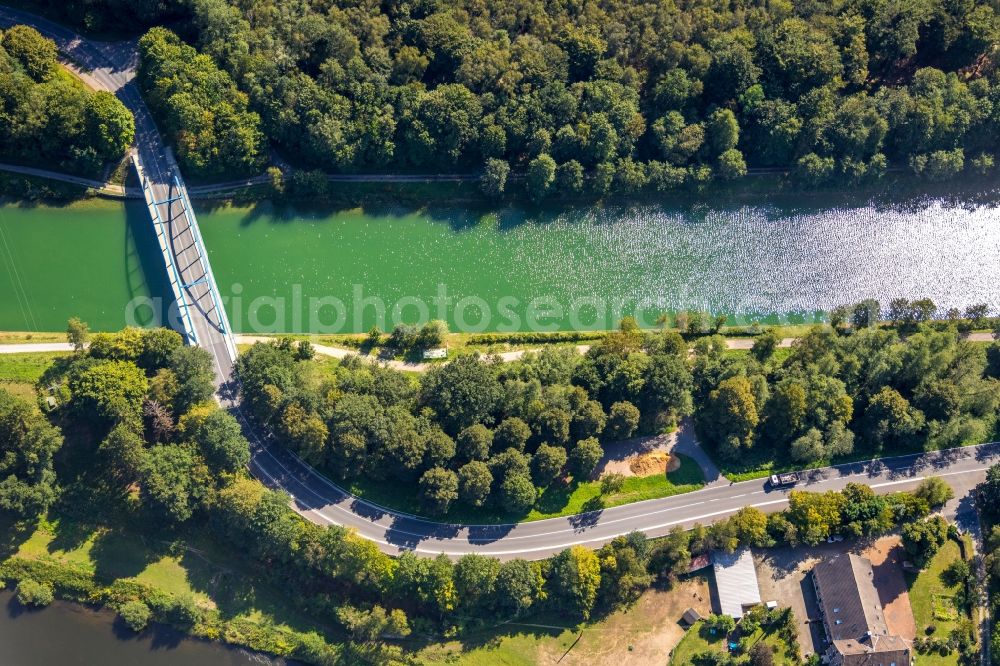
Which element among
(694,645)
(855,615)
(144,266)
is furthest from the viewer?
(144,266)

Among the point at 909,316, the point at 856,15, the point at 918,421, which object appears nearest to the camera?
the point at 918,421

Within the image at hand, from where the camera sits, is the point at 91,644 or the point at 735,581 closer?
the point at 91,644

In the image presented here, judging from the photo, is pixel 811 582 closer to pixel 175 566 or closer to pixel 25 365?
pixel 175 566

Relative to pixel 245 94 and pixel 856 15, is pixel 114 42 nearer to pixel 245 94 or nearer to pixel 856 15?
pixel 245 94

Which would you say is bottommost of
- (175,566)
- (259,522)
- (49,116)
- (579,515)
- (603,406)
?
(579,515)

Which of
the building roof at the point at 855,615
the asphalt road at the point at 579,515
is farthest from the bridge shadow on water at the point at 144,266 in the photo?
the building roof at the point at 855,615

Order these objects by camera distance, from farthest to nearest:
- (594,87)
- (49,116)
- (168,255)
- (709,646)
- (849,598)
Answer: (594,87) < (49,116) < (168,255) < (709,646) < (849,598)

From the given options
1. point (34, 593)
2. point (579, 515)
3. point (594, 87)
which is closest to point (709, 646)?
point (579, 515)

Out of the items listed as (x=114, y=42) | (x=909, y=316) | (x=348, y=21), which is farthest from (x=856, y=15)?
(x=114, y=42)
